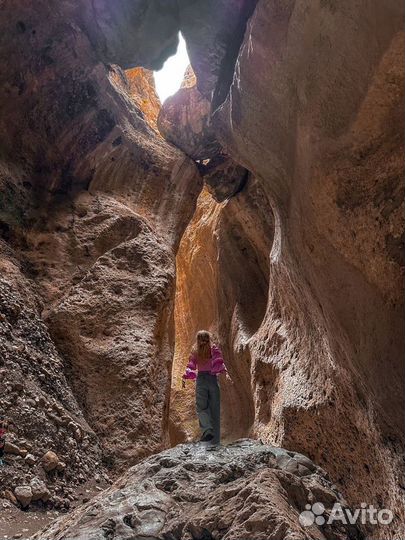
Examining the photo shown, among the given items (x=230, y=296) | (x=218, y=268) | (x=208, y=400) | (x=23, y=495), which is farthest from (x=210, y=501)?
(x=218, y=268)

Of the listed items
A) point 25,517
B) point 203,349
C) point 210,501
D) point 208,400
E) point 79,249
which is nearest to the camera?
point 210,501

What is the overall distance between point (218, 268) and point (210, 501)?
30.2 ft

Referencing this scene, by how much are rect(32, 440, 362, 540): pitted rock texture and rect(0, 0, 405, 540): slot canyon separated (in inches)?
0.7

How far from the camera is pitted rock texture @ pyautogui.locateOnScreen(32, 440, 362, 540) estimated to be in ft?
8.07

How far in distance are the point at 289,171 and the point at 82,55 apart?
20.1 ft

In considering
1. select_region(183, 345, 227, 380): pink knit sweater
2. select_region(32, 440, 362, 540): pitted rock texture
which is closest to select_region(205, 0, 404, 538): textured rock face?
select_region(32, 440, 362, 540): pitted rock texture

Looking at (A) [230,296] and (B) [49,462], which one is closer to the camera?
(B) [49,462]

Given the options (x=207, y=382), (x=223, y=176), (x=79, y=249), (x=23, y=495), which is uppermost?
(x=223, y=176)

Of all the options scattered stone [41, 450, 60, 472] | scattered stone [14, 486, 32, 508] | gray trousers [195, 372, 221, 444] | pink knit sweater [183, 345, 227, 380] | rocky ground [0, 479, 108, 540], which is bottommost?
rocky ground [0, 479, 108, 540]

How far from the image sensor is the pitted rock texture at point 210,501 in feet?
8.07

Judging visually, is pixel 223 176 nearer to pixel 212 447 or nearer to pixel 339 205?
pixel 339 205

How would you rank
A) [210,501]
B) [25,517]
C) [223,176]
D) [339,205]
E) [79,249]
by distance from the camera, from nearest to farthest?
[210,501], [25,517], [339,205], [79,249], [223,176]

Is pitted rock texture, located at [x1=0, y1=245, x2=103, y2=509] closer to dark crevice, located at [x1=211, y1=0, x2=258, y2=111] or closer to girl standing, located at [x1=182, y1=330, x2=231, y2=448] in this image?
girl standing, located at [x1=182, y1=330, x2=231, y2=448]

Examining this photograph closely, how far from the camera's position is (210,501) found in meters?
2.78
